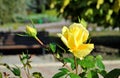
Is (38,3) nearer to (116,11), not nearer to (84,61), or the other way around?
(116,11)

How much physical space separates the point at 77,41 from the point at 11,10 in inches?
1635

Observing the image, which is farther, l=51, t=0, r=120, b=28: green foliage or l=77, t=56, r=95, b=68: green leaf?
l=51, t=0, r=120, b=28: green foliage

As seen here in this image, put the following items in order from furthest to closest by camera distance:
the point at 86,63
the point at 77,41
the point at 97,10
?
the point at 97,10
the point at 86,63
the point at 77,41

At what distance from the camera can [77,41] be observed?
212 centimetres

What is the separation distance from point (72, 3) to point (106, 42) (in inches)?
205

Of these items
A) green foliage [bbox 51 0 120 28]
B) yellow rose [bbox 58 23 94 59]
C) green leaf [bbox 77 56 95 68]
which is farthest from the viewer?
green foliage [bbox 51 0 120 28]

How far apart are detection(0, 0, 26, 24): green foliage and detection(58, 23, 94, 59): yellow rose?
3924 centimetres

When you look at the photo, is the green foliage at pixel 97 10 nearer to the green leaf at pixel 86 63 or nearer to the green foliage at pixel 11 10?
the green leaf at pixel 86 63

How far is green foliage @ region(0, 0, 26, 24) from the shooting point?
41.7 m

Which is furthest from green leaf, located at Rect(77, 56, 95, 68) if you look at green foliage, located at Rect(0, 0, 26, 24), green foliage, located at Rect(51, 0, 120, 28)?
green foliage, located at Rect(0, 0, 26, 24)

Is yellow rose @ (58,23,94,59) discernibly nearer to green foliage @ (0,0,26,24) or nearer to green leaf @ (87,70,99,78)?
green leaf @ (87,70,99,78)

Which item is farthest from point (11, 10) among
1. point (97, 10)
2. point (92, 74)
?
point (92, 74)

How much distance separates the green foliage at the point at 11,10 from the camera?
41.7m

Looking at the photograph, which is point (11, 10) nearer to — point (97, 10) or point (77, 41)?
point (97, 10)
